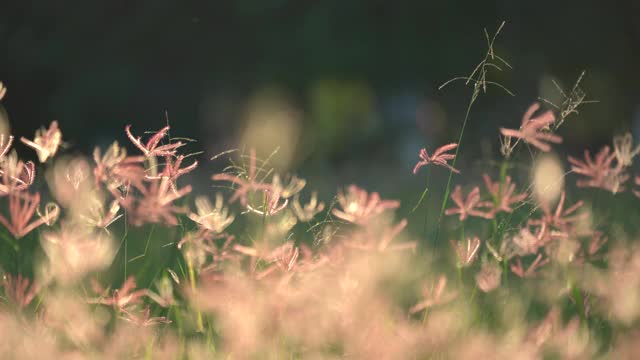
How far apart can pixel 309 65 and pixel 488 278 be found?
1351 centimetres

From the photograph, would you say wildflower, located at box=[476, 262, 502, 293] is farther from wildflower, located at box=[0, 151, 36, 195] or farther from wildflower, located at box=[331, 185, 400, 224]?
wildflower, located at box=[0, 151, 36, 195]

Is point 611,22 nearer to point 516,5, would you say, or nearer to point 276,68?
point 516,5

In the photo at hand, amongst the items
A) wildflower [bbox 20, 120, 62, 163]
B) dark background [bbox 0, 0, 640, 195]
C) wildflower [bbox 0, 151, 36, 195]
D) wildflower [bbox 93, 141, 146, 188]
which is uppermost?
wildflower [bbox 20, 120, 62, 163]

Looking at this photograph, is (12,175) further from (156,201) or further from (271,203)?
(271,203)

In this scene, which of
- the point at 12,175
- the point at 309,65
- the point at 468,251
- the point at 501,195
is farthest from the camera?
the point at 309,65

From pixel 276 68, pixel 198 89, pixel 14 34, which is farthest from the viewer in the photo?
pixel 198 89

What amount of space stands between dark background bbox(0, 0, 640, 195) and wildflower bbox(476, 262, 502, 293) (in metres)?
10.2

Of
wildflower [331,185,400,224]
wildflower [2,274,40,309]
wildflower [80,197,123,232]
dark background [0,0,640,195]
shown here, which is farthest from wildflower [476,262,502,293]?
dark background [0,0,640,195]

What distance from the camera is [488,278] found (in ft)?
5.91

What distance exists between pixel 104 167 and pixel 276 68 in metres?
13.8

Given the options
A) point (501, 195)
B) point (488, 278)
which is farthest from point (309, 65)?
point (488, 278)

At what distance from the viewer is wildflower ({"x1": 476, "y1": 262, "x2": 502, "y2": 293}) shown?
1.75m

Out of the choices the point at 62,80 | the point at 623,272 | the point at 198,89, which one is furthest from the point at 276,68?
the point at 623,272

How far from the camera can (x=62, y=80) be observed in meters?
14.2
